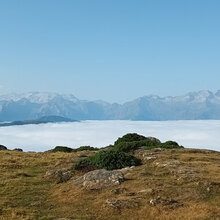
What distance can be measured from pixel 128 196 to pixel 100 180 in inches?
160

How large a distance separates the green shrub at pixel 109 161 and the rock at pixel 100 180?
14.7ft

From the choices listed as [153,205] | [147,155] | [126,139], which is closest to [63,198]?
[153,205]

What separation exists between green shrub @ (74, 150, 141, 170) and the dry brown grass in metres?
2.49

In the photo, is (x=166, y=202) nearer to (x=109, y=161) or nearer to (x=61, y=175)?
(x=109, y=161)

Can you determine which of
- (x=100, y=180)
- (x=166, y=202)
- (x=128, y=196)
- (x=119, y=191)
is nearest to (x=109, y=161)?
(x=100, y=180)

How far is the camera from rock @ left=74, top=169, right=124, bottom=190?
24719 millimetres

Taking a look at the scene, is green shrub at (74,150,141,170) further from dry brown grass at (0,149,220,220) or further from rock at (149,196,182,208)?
rock at (149,196,182,208)

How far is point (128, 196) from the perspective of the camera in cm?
2172

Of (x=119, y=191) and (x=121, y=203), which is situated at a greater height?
(x=119, y=191)

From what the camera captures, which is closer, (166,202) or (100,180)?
(166,202)

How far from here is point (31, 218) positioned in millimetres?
18672

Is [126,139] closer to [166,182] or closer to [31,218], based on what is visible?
[166,182]

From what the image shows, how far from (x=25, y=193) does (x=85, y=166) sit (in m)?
8.54

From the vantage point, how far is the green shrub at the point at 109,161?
31.5m
